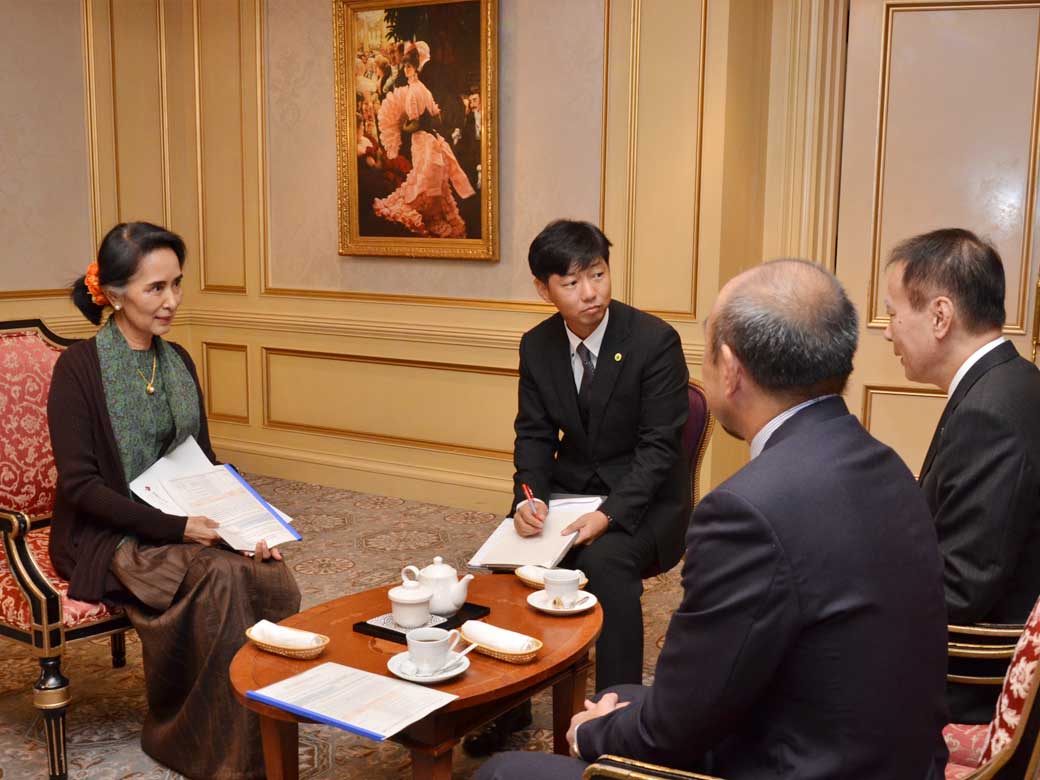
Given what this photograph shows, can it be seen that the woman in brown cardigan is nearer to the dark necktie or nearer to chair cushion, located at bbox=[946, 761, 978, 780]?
the dark necktie

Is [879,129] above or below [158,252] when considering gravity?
above

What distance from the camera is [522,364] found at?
11.8 feet

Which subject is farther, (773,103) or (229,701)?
(773,103)

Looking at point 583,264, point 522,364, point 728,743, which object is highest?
point 583,264


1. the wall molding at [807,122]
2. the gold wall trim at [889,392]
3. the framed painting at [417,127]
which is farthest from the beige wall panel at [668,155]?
the gold wall trim at [889,392]

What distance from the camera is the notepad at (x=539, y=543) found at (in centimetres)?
311

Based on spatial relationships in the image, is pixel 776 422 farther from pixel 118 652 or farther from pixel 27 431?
pixel 118 652

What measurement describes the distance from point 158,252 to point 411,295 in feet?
9.25

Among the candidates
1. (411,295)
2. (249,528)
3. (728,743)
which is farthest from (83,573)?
(411,295)

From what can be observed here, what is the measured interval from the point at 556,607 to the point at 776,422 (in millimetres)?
1188

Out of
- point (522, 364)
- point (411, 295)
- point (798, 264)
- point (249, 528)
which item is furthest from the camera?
point (411, 295)

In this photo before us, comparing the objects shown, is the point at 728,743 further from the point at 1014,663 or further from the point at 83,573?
the point at 83,573

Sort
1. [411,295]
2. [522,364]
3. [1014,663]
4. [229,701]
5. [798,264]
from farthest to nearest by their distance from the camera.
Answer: [411,295]
[522,364]
[229,701]
[1014,663]
[798,264]

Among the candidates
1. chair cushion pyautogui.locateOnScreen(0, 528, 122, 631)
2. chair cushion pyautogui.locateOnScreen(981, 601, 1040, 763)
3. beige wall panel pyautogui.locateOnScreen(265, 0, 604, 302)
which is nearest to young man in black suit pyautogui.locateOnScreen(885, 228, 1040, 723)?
chair cushion pyautogui.locateOnScreen(981, 601, 1040, 763)
